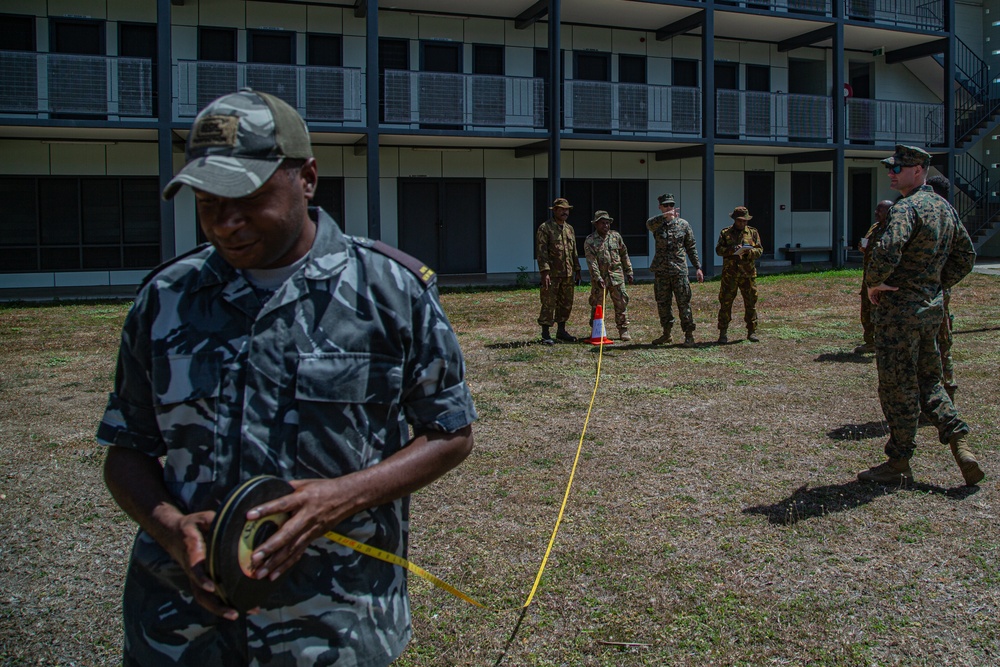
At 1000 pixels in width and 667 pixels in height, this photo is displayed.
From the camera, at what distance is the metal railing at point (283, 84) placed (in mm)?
18031

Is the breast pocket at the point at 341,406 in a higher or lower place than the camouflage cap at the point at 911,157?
lower

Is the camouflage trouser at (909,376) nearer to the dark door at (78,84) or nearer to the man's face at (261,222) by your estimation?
the man's face at (261,222)

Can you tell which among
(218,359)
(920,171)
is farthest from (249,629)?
(920,171)

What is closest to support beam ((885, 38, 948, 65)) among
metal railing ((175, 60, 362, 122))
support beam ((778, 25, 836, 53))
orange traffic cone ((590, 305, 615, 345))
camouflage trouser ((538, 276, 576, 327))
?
support beam ((778, 25, 836, 53))

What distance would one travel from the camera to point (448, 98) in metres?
19.5

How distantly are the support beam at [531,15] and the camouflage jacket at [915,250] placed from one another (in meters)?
15.5

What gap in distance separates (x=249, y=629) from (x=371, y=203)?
1734 centimetres

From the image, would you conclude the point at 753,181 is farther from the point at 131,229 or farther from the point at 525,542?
the point at 525,542

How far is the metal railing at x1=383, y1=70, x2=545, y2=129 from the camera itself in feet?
63.2

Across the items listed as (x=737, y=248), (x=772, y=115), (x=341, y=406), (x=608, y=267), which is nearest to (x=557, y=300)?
(x=608, y=267)

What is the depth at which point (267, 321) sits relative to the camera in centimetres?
181

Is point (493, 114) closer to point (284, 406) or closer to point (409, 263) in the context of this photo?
point (409, 263)

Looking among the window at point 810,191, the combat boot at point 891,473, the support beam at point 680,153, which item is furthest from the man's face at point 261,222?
the window at point 810,191

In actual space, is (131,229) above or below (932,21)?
below
